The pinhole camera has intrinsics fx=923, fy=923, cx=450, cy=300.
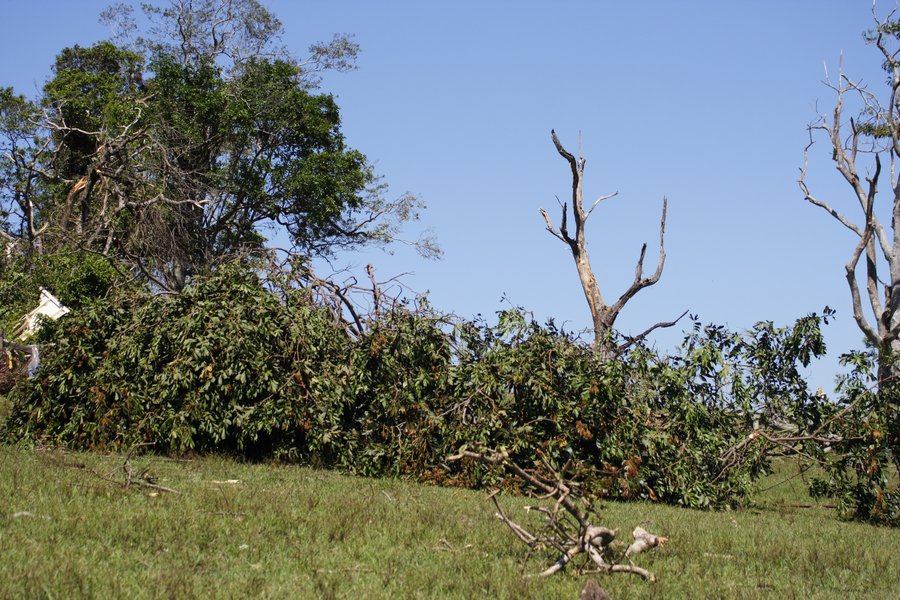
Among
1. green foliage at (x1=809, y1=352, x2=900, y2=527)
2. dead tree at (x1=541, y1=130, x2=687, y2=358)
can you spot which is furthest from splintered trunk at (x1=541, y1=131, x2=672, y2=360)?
green foliage at (x1=809, y1=352, x2=900, y2=527)

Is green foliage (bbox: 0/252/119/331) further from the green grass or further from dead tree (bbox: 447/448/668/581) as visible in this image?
dead tree (bbox: 447/448/668/581)

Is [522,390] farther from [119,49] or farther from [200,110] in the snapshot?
[119,49]

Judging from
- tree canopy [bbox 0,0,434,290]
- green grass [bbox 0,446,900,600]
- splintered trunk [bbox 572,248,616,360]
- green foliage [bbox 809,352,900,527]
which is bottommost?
green grass [bbox 0,446,900,600]

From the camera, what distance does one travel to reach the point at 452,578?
18.1ft

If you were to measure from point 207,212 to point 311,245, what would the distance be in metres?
4.39

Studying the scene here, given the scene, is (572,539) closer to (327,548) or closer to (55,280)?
(327,548)

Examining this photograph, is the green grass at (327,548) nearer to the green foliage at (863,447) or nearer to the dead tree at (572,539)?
the dead tree at (572,539)

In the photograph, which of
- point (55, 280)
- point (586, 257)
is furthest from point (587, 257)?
point (55, 280)

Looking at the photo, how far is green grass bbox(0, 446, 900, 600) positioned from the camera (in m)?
5.14

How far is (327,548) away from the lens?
6105mm

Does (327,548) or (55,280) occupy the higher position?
(55,280)

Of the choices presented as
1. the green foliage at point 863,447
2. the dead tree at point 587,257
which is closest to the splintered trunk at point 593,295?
the dead tree at point 587,257

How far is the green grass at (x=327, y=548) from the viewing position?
5.14 metres

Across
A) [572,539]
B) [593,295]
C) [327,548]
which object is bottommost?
[327,548]
